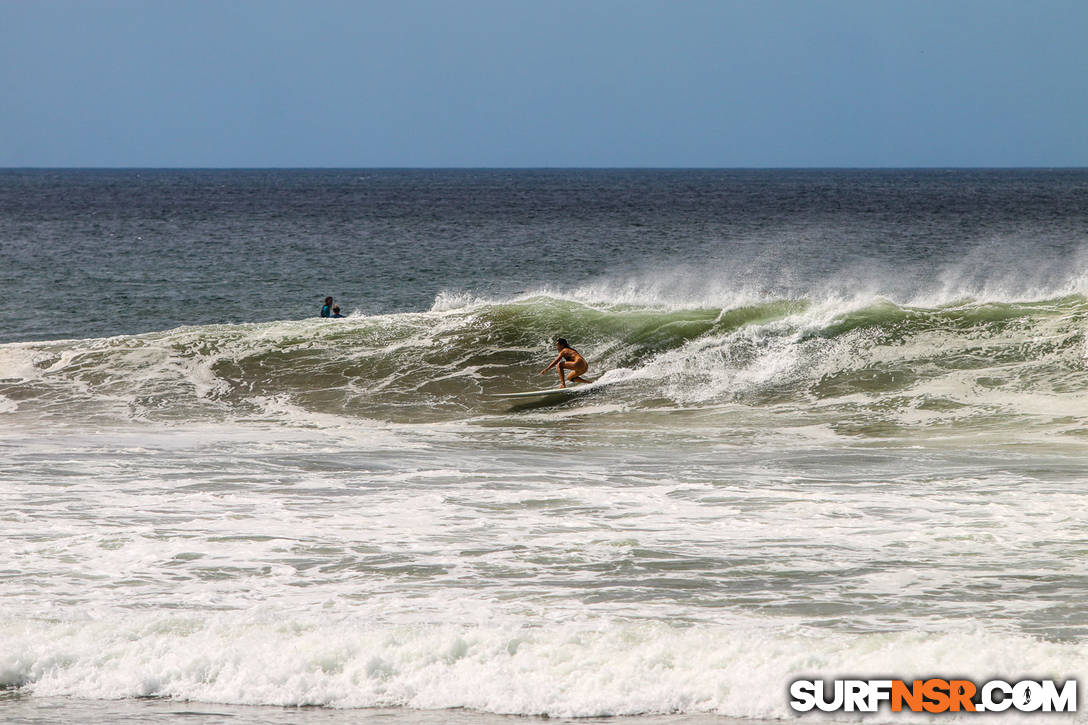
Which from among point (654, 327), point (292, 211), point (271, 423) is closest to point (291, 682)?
point (271, 423)

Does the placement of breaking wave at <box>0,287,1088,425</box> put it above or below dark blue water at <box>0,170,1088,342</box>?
below

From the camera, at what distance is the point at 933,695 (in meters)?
7.01

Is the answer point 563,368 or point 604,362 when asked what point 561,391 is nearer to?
point 563,368

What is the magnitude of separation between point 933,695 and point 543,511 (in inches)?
188

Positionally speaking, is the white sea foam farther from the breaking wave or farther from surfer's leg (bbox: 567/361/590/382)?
surfer's leg (bbox: 567/361/590/382)

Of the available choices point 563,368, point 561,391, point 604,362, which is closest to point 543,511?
point 561,391

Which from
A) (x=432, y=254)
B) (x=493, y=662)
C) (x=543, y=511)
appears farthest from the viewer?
(x=432, y=254)

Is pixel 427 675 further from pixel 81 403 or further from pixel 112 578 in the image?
pixel 81 403

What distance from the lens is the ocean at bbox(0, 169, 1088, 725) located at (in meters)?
7.44

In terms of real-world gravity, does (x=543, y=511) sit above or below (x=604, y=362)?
below

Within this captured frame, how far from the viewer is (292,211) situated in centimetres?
9469

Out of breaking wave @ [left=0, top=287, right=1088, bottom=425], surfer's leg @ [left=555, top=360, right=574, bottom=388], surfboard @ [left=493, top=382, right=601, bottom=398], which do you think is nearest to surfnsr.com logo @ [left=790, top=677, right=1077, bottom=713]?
breaking wave @ [left=0, top=287, right=1088, bottom=425]

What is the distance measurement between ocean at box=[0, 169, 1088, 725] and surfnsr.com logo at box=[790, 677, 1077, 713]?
92 mm

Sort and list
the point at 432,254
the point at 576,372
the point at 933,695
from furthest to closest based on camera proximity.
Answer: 1. the point at 432,254
2. the point at 576,372
3. the point at 933,695
